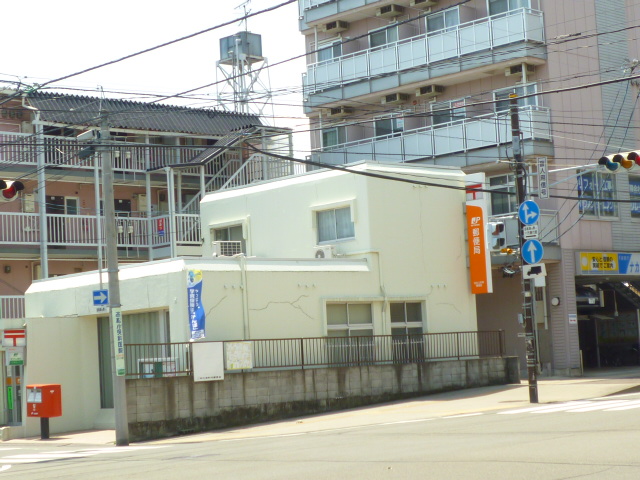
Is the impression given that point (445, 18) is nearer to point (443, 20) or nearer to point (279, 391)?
point (443, 20)

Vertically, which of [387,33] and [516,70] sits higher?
[387,33]

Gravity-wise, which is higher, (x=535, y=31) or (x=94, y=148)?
(x=535, y=31)

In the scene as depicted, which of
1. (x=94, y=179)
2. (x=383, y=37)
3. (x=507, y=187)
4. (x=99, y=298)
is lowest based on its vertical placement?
(x=99, y=298)

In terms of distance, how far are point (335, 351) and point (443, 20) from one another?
15992 millimetres

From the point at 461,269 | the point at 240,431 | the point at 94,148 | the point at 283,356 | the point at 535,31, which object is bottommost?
the point at 240,431

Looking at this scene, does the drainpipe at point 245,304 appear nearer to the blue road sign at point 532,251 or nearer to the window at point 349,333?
the window at point 349,333

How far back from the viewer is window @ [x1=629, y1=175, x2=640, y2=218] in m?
37.3

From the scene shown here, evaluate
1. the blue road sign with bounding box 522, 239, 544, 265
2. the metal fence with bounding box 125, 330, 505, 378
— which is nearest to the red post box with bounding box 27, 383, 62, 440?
the metal fence with bounding box 125, 330, 505, 378

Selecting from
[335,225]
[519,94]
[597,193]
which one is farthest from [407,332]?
[597,193]

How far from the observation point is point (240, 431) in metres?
23.7

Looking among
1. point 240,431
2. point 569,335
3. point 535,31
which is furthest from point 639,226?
point 240,431

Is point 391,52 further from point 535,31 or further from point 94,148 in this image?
point 94,148

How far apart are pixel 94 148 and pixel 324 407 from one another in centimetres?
937

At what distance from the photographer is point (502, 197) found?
35438 mm
